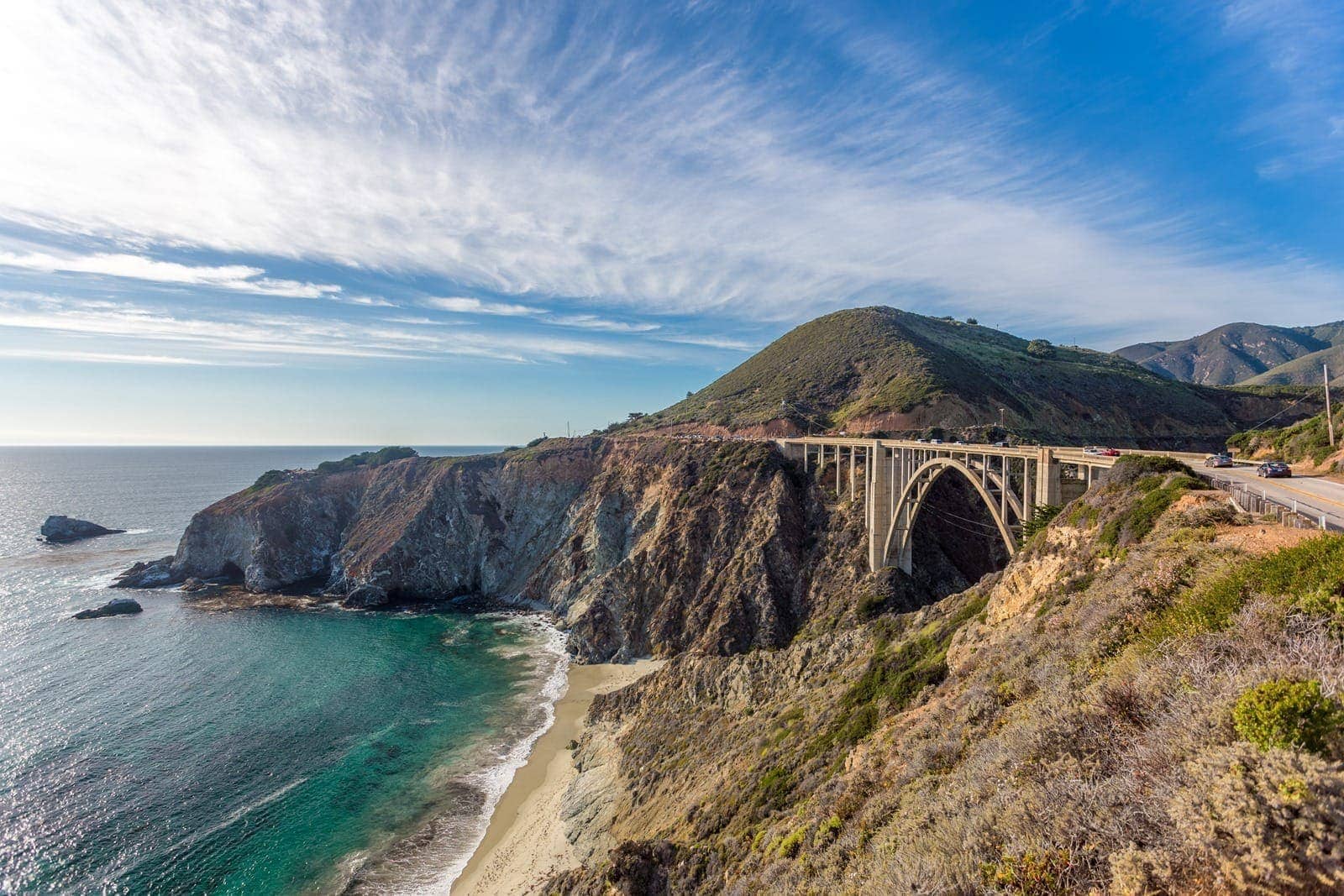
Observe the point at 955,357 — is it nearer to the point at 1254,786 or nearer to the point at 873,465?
the point at 873,465

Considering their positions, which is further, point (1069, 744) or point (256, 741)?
point (256, 741)

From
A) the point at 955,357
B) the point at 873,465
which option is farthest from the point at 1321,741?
the point at 955,357

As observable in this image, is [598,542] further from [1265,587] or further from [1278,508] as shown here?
[1265,587]

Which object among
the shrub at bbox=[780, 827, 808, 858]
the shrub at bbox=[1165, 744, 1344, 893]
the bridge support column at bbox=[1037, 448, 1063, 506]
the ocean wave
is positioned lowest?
the ocean wave

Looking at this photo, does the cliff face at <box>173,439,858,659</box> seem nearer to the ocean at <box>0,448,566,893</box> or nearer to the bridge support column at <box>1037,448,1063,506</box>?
the ocean at <box>0,448,566,893</box>

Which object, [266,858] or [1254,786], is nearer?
[1254,786]

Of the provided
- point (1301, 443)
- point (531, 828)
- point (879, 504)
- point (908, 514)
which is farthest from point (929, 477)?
point (531, 828)

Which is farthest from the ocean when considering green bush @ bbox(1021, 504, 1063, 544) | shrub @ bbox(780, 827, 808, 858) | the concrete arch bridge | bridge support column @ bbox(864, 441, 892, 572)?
green bush @ bbox(1021, 504, 1063, 544)
